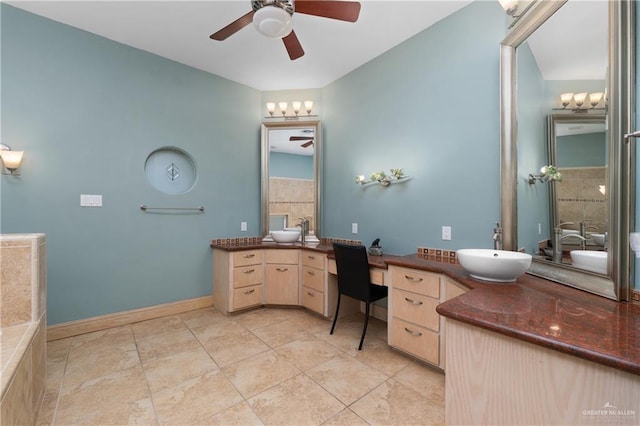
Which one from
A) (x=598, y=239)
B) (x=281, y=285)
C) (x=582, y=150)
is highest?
(x=582, y=150)

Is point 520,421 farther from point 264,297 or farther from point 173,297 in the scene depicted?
point 173,297

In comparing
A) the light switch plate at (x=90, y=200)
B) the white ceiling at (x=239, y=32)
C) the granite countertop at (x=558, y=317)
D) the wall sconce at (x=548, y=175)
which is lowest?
the granite countertop at (x=558, y=317)

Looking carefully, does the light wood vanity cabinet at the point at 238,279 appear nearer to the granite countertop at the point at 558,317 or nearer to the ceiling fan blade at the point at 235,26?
the ceiling fan blade at the point at 235,26

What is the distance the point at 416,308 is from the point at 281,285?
163 cm

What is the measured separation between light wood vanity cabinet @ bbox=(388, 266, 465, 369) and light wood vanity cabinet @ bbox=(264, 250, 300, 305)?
1.27 meters

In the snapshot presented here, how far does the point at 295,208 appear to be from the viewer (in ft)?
11.6

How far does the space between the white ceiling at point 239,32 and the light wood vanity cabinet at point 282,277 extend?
2178mm

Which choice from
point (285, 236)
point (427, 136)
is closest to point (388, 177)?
point (427, 136)

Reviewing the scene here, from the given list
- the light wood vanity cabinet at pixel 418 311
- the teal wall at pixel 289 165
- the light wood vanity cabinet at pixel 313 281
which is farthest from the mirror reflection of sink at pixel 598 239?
the teal wall at pixel 289 165

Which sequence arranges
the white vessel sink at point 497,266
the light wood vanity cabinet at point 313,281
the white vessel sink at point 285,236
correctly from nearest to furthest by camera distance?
the white vessel sink at point 497,266, the light wood vanity cabinet at point 313,281, the white vessel sink at point 285,236

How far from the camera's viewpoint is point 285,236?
330 cm

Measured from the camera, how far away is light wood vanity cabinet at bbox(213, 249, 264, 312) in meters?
2.94

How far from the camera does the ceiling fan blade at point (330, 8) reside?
A: 68.6 inches

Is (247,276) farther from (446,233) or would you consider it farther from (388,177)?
(446,233)
